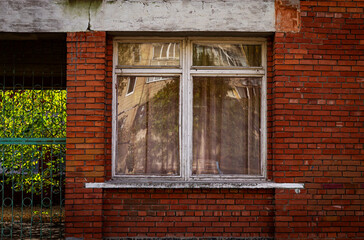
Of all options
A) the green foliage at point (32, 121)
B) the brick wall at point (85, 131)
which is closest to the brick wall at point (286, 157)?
the brick wall at point (85, 131)

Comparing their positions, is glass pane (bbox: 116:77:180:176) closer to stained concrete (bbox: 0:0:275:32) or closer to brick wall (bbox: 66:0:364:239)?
brick wall (bbox: 66:0:364:239)

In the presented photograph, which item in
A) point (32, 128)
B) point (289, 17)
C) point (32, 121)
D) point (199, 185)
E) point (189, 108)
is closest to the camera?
point (199, 185)

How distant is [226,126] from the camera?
5.70 metres

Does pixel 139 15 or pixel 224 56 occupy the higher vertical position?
pixel 139 15

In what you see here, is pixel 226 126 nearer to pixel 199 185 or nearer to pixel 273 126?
pixel 273 126

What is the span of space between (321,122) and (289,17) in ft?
5.00

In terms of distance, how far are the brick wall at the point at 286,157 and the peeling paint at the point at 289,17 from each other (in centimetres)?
9

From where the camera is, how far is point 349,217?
17.5 feet

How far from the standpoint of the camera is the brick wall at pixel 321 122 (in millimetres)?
5309

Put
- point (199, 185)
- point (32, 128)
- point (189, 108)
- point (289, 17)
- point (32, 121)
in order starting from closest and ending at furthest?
1. point (199, 185)
2. point (289, 17)
3. point (189, 108)
4. point (32, 128)
5. point (32, 121)

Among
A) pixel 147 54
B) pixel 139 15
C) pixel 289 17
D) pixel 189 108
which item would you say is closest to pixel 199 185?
pixel 189 108

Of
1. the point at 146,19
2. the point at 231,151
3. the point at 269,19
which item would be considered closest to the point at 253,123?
the point at 231,151

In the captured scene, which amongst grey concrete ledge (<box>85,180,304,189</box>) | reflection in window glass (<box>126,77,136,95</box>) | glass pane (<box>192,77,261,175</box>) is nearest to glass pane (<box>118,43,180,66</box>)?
reflection in window glass (<box>126,77,136,95</box>)

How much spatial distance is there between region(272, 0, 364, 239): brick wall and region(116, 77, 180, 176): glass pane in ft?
4.79
